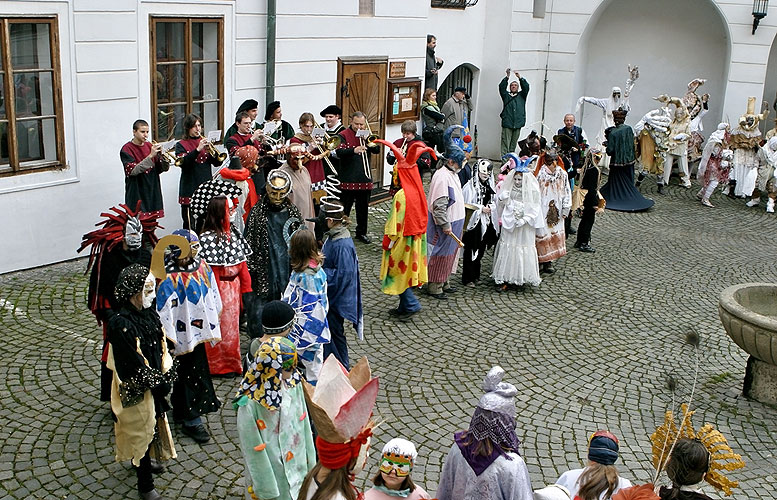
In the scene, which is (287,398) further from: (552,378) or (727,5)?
(727,5)

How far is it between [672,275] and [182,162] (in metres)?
6.58

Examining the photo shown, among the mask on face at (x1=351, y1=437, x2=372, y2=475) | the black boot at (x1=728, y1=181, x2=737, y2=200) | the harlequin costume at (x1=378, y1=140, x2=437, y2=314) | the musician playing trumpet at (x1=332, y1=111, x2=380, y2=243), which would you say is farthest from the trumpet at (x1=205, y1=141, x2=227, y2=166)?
the black boot at (x1=728, y1=181, x2=737, y2=200)

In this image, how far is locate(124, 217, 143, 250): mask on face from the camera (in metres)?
6.32

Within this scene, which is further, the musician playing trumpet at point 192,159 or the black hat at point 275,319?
the musician playing trumpet at point 192,159

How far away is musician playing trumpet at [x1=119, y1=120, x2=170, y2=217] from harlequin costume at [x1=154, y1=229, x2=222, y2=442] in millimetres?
3198

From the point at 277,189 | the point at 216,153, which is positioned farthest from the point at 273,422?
the point at 216,153

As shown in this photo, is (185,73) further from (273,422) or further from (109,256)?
(273,422)

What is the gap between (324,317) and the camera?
6512 mm

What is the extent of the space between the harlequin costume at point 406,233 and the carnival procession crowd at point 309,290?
2 cm

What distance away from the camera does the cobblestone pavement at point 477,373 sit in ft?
20.7

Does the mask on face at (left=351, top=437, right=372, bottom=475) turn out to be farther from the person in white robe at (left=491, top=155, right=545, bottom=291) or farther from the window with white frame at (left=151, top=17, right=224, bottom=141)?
the window with white frame at (left=151, top=17, right=224, bottom=141)

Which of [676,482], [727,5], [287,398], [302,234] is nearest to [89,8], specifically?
[302,234]

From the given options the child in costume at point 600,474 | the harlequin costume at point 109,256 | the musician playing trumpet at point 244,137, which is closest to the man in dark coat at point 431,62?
the musician playing trumpet at point 244,137

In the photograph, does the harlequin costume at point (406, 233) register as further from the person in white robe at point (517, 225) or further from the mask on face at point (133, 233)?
the mask on face at point (133, 233)
